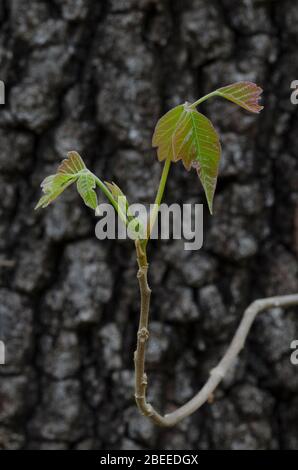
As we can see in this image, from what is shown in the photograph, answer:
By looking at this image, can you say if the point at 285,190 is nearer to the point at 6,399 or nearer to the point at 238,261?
the point at 238,261

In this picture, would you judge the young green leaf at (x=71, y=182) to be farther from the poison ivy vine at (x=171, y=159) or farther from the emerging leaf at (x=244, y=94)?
the emerging leaf at (x=244, y=94)

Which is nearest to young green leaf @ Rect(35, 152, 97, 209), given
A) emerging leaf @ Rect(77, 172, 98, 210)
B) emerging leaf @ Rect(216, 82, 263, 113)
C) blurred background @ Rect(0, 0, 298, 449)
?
emerging leaf @ Rect(77, 172, 98, 210)

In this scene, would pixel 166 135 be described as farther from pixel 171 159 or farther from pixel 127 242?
pixel 127 242

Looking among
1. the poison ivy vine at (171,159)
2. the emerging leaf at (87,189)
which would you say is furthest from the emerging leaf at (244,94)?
the emerging leaf at (87,189)

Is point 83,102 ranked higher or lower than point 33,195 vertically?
higher

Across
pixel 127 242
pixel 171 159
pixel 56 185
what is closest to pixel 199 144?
pixel 171 159
